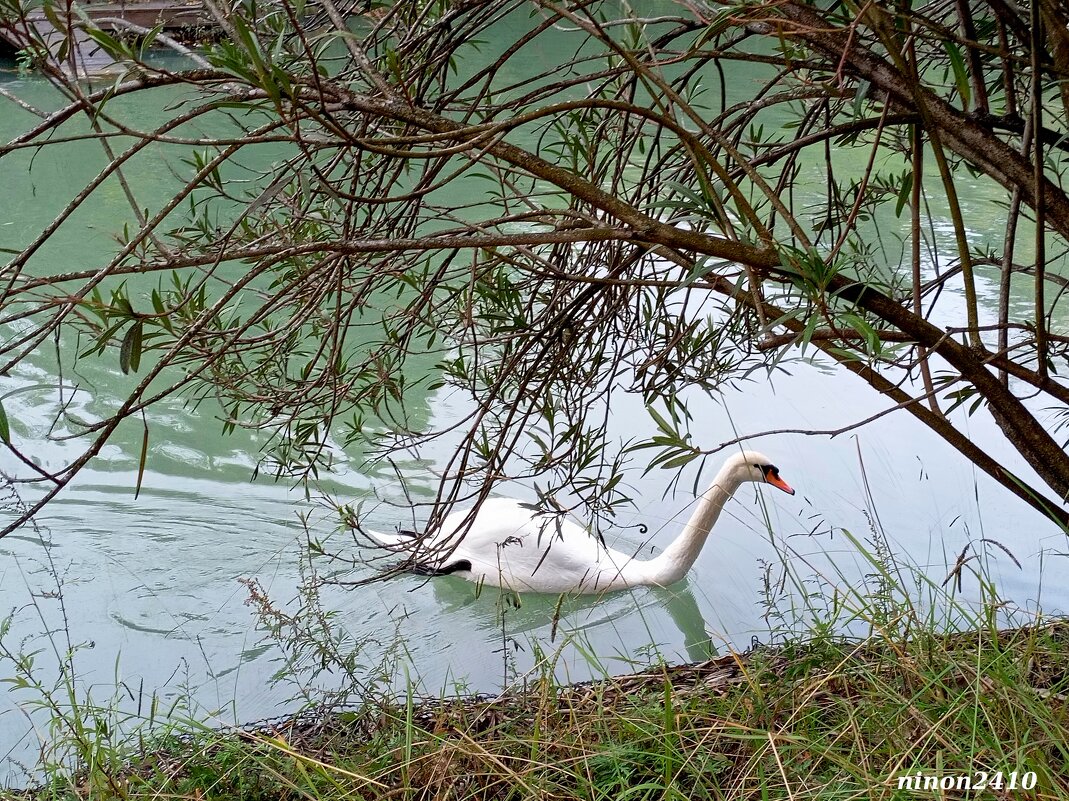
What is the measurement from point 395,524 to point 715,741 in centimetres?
244

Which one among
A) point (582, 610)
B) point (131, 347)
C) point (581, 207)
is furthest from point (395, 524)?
point (131, 347)

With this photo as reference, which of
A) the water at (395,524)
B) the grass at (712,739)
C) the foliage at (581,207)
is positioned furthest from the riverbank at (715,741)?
the water at (395,524)

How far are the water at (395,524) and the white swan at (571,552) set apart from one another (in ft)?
0.32

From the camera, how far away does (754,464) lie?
347cm

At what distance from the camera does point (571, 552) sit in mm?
3777

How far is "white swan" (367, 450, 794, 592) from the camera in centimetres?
352

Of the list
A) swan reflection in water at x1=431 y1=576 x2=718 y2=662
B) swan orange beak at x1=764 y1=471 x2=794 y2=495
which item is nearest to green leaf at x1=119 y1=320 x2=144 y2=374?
swan reflection in water at x1=431 y1=576 x2=718 y2=662

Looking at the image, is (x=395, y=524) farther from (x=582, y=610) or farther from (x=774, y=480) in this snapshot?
(x=774, y=480)

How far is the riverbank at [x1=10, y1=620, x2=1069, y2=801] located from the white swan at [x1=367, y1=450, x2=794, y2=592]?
3.57ft

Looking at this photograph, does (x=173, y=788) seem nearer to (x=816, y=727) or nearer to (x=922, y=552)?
(x=816, y=727)

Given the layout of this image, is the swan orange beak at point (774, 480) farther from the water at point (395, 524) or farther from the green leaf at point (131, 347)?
the green leaf at point (131, 347)

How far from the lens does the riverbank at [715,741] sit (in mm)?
1611

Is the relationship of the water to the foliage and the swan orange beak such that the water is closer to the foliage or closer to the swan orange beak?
the swan orange beak

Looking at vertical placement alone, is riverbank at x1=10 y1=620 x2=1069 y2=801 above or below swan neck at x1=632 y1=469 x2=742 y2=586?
below
